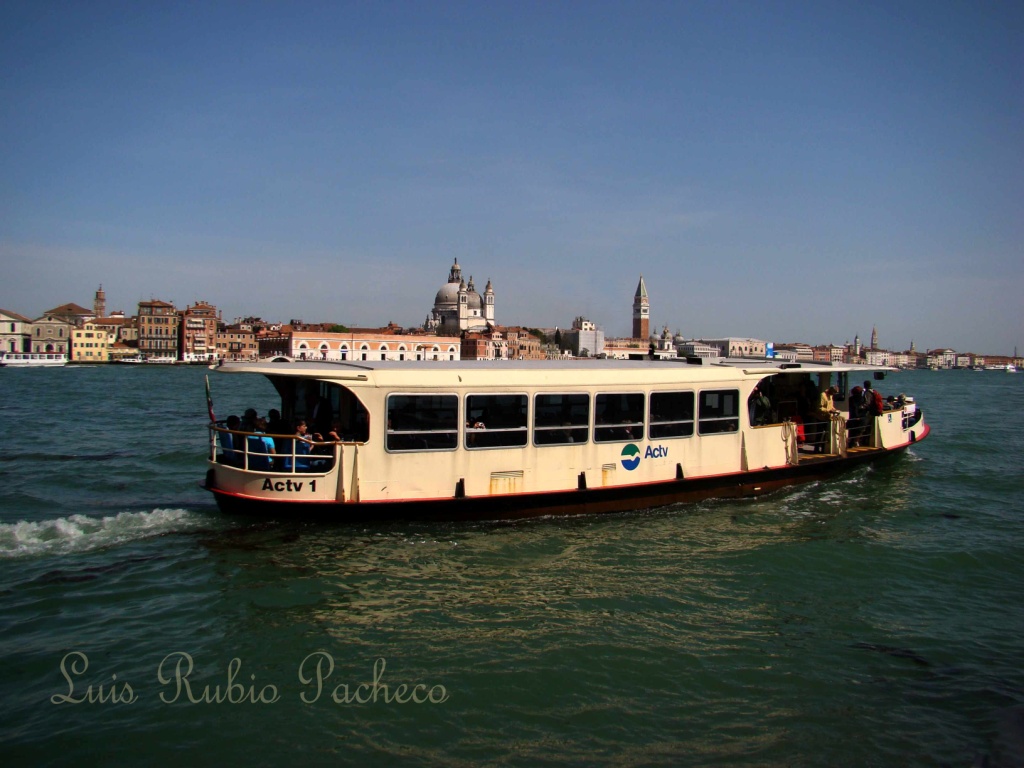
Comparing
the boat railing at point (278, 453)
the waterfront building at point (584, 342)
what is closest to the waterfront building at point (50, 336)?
the waterfront building at point (584, 342)

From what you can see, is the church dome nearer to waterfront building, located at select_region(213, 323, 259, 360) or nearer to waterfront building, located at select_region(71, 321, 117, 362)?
waterfront building, located at select_region(213, 323, 259, 360)

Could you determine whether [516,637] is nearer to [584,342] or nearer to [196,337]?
[196,337]

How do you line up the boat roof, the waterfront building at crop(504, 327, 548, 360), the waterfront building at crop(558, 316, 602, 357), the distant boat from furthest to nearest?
the waterfront building at crop(558, 316, 602, 357) → the waterfront building at crop(504, 327, 548, 360) → the distant boat → the boat roof

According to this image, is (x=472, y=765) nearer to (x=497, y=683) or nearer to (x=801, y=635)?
(x=497, y=683)

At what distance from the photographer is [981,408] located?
46.0 m

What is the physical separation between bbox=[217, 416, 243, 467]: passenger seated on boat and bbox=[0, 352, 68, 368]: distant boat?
124 meters

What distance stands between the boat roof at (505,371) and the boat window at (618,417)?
0.90 feet

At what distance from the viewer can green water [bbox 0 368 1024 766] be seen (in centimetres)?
590

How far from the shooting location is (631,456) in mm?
12430

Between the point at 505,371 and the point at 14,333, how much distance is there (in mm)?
148915

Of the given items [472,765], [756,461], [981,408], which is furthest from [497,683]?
[981,408]

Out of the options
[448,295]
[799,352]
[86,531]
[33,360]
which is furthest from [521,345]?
[86,531]

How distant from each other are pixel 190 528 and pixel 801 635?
8647mm

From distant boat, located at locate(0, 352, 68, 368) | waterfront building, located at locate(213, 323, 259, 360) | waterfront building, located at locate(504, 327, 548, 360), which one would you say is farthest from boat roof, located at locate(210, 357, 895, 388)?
waterfront building, located at locate(504, 327, 548, 360)
